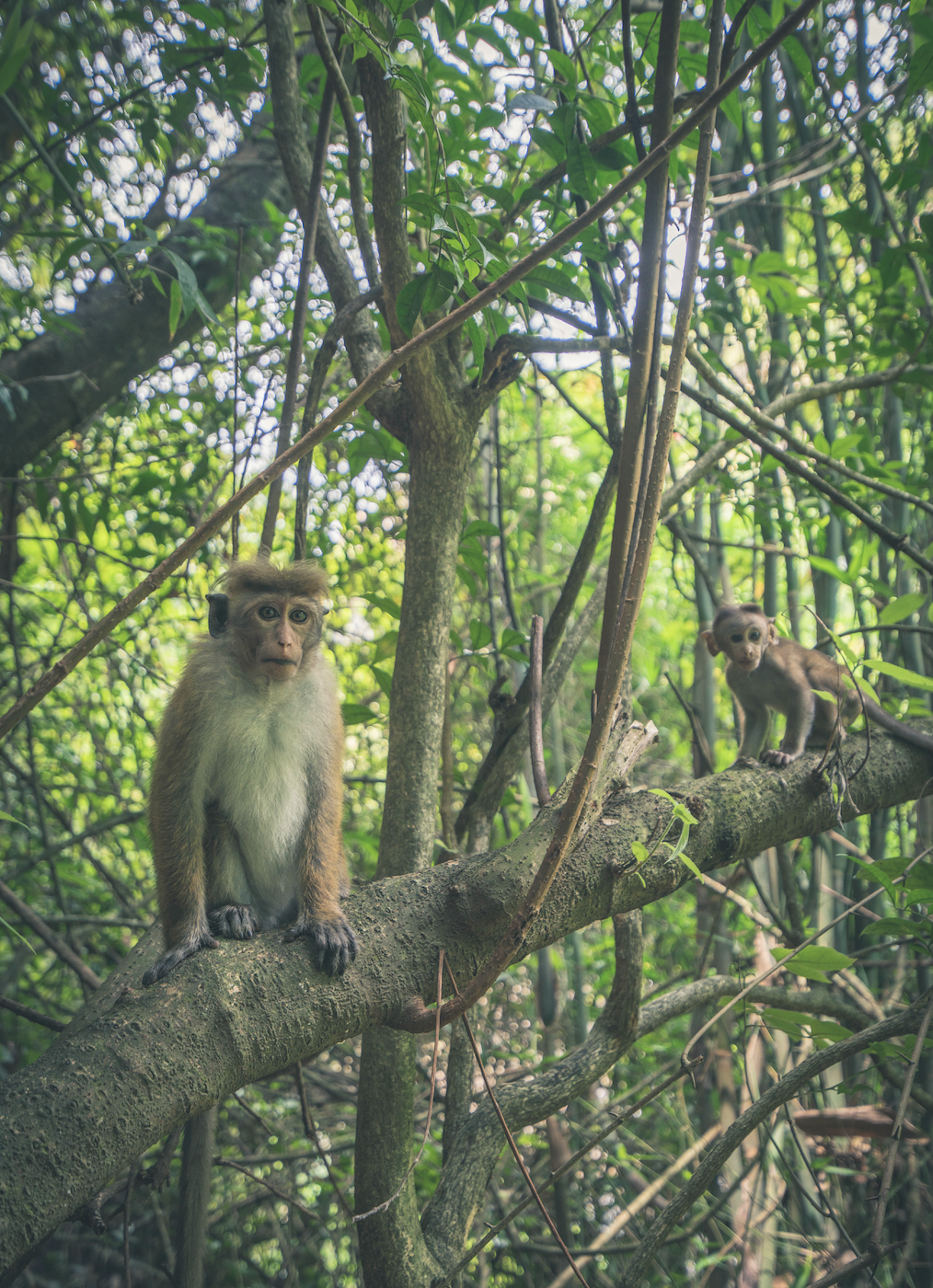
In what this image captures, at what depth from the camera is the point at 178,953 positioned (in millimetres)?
2568

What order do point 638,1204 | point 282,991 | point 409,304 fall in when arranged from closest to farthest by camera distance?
point 282,991 → point 409,304 → point 638,1204

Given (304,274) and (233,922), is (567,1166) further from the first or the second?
(304,274)

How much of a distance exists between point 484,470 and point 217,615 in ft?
9.97

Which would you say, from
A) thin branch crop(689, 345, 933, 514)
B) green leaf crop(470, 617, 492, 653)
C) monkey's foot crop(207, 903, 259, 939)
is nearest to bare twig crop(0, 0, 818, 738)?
thin branch crop(689, 345, 933, 514)

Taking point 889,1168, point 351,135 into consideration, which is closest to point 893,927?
point 889,1168

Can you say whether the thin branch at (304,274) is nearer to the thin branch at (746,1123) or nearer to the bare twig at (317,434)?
the bare twig at (317,434)

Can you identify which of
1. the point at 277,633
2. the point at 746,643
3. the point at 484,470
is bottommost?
the point at 277,633

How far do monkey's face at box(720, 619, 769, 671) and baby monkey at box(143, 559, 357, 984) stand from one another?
8.00ft

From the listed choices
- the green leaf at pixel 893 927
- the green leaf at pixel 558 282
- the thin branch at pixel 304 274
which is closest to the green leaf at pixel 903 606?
the green leaf at pixel 893 927

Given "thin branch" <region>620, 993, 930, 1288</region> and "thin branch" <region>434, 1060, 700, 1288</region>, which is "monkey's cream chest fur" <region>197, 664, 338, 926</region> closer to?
"thin branch" <region>434, 1060, 700, 1288</region>

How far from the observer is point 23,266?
231 inches

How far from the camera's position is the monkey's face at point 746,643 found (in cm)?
462

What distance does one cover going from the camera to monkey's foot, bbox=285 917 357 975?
211 cm

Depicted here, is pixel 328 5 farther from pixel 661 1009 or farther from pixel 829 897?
pixel 829 897
